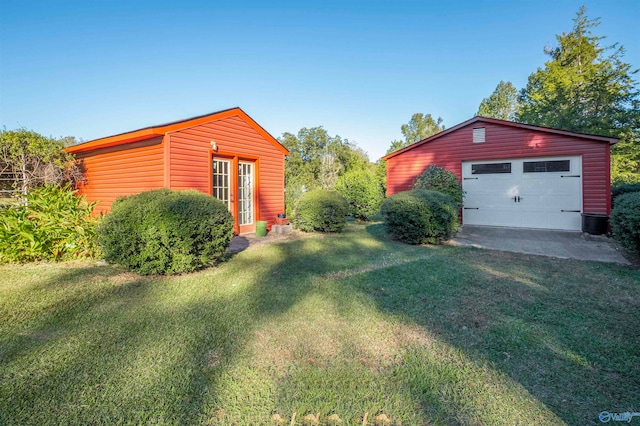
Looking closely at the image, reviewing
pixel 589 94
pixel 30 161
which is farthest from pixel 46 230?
pixel 589 94

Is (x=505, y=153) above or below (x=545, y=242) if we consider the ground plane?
above

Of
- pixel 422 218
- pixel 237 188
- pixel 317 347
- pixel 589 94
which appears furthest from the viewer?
pixel 589 94

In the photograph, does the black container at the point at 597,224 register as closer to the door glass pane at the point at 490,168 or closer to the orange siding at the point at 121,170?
the door glass pane at the point at 490,168

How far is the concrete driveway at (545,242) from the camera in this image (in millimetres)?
6020

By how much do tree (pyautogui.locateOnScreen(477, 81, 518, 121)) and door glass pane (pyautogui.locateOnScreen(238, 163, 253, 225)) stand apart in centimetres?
2434

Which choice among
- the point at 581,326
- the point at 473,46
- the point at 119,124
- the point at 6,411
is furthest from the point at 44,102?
the point at 473,46

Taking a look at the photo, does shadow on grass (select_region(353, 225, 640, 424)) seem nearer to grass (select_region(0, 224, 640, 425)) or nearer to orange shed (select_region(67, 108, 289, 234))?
grass (select_region(0, 224, 640, 425))

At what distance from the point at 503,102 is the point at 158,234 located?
3011 cm

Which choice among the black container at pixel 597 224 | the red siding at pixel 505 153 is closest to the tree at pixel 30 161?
the red siding at pixel 505 153

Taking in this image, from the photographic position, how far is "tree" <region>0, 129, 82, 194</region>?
812cm

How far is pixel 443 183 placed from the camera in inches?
382

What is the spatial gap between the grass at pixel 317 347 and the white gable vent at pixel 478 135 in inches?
268

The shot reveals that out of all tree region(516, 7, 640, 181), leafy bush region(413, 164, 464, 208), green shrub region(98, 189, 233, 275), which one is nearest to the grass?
green shrub region(98, 189, 233, 275)

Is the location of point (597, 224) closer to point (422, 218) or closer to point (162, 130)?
point (422, 218)
